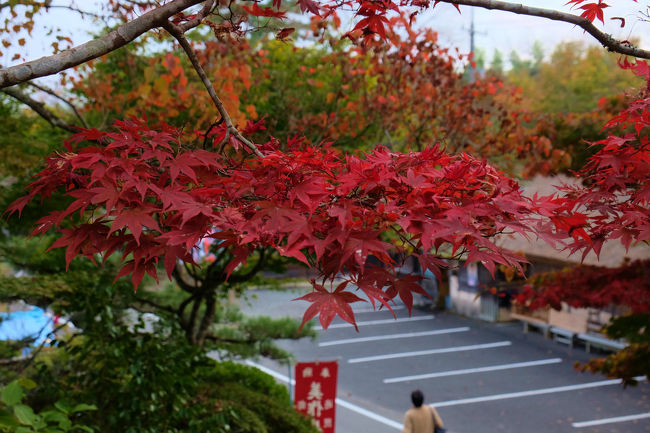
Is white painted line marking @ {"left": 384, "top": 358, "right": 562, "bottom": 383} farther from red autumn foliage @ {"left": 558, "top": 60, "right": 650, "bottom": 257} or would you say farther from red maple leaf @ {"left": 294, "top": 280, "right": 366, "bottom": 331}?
red maple leaf @ {"left": 294, "top": 280, "right": 366, "bottom": 331}

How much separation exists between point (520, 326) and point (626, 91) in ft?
39.0

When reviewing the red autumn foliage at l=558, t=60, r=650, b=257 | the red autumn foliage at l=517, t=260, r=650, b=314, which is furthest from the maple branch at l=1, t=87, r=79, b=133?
the red autumn foliage at l=517, t=260, r=650, b=314

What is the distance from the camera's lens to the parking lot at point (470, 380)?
7.84 metres

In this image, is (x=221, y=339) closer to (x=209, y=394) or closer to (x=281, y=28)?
(x=209, y=394)

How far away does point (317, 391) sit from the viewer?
6.01 meters

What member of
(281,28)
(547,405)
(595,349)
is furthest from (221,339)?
(595,349)

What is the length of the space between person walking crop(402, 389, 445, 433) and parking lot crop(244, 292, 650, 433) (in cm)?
273

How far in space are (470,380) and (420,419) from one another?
5.18m

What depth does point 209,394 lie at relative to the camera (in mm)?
4918

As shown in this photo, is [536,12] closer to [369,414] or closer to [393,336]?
[369,414]

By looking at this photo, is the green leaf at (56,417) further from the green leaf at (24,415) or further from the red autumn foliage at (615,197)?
the red autumn foliage at (615,197)

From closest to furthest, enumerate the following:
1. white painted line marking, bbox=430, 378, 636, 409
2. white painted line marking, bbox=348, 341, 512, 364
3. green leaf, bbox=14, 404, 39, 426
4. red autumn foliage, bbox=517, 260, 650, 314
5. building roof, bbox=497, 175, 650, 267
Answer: green leaf, bbox=14, 404, 39, 426
red autumn foliage, bbox=517, 260, 650, 314
building roof, bbox=497, 175, 650, 267
white painted line marking, bbox=430, 378, 636, 409
white painted line marking, bbox=348, 341, 512, 364

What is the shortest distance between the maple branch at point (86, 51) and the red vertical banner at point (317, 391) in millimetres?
4806

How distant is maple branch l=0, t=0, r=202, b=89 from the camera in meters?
1.54
